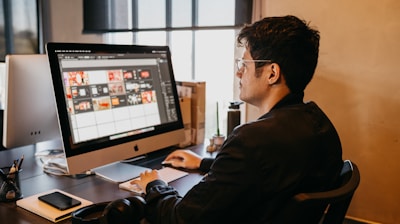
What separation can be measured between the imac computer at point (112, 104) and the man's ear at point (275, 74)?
2.33 feet

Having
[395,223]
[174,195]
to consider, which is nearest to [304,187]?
[174,195]

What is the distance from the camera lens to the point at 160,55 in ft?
5.87

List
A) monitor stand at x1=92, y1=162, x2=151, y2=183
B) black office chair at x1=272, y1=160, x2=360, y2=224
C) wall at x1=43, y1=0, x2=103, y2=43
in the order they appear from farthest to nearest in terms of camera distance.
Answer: wall at x1=43, y1=0, x2=103, y2=43
monitor stand at x1=92, y1=162, x2=151, y2=183
black office chair at x1=272, y1=160, x2=360, y2=224

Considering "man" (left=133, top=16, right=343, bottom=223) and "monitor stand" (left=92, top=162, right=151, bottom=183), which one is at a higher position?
"man" (left=133, top=16, right=343, bottom=223)

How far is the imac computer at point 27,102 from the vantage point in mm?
1593

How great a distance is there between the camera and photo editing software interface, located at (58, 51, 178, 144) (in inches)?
56.2

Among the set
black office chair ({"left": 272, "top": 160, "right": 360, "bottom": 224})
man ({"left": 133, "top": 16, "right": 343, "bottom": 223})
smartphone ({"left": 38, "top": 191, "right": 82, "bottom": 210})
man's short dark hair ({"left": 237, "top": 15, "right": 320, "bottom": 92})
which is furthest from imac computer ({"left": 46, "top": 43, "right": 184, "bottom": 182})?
black office chair ({"left": 272, "top": 160, "right": 360, "bottom": 224})

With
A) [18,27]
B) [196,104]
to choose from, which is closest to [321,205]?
[196,104]

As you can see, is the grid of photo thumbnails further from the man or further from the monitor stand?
the man

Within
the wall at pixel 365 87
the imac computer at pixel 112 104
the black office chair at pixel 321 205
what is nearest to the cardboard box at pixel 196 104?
the imac computer at pixel 112 104

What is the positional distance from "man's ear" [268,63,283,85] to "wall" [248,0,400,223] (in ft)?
3.74

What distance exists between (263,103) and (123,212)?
0.52 metres

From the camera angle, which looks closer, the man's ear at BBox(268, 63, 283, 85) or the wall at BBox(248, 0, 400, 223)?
the man's ear at BBox(268, 63, 283, 85)

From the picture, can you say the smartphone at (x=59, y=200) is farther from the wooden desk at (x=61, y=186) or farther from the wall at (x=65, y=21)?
the wall at (x=65, y=21)
